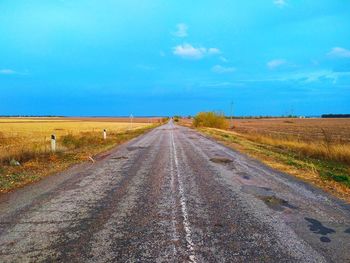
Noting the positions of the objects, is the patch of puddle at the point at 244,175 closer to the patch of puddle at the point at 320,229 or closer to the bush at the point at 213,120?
the patch of puddle at the point at 320,229

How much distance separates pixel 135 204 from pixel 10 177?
546 centimetres

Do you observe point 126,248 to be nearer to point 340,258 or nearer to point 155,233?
point 155,233

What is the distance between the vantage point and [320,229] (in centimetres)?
586

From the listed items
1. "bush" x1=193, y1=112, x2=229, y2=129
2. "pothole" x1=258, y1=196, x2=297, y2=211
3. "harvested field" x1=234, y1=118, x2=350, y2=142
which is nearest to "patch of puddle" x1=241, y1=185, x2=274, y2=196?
"pothole" x1=258, y1=196, x2=297, y2=211

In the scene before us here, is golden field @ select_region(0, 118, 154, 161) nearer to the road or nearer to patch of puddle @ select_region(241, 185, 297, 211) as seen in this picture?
the road

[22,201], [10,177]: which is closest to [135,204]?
[22,201]

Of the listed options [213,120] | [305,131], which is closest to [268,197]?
[305,131]

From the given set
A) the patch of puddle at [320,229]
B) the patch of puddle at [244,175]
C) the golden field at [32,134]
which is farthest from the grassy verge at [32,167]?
the patch of puddle at [320,229]

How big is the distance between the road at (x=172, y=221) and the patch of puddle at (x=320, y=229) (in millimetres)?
16

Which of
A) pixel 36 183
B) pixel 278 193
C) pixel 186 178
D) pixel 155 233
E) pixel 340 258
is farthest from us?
pixel 186 178

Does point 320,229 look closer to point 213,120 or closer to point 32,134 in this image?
point 32,134

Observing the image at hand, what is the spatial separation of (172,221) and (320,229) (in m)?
2.42

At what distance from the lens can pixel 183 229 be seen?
5.69m

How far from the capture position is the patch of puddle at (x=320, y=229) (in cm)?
540
